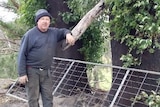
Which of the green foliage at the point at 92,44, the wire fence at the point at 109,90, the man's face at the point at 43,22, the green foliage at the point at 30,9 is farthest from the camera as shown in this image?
the green foliage at the point at 92,44

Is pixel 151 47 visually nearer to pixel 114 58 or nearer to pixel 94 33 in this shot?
pixel 114 58

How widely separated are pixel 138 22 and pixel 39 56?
1323 millimetres

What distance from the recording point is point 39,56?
396cm

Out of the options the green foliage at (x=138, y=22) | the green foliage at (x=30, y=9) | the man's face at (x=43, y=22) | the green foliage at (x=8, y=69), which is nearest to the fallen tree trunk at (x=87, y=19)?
the green foliage at (x=138, y=22)

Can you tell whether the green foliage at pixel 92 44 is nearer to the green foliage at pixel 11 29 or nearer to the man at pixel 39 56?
the man at pixel 39 56

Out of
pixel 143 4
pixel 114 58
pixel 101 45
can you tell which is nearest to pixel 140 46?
pixel 143 4

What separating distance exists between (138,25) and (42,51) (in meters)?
1.24

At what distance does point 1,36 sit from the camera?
1011 centimetres

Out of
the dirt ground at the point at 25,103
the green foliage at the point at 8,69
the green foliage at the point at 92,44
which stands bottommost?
the green foliage at the point at 8,69

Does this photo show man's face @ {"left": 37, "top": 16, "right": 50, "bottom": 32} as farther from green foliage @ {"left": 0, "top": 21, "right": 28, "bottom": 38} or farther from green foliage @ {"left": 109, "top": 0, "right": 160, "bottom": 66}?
green foliage @ {"left": 0, "top": 21, "right": 28, "bottom": 38}

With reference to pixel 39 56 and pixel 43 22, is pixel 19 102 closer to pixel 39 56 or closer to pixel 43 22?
pixel 39 56

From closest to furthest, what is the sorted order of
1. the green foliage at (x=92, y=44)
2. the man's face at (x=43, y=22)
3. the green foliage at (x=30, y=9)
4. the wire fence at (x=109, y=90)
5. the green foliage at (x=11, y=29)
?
1. the man's face at (x=43, y=22)
2. the wire fence at (x=109, y=90)
3. the green foliage at (x=30, y=9)
4. the green foliage at (x=92, y=44)
5. the green foliage at (x=11, y=29)

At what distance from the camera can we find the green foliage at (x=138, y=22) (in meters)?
3.95

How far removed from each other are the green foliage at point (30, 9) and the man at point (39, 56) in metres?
2.73
